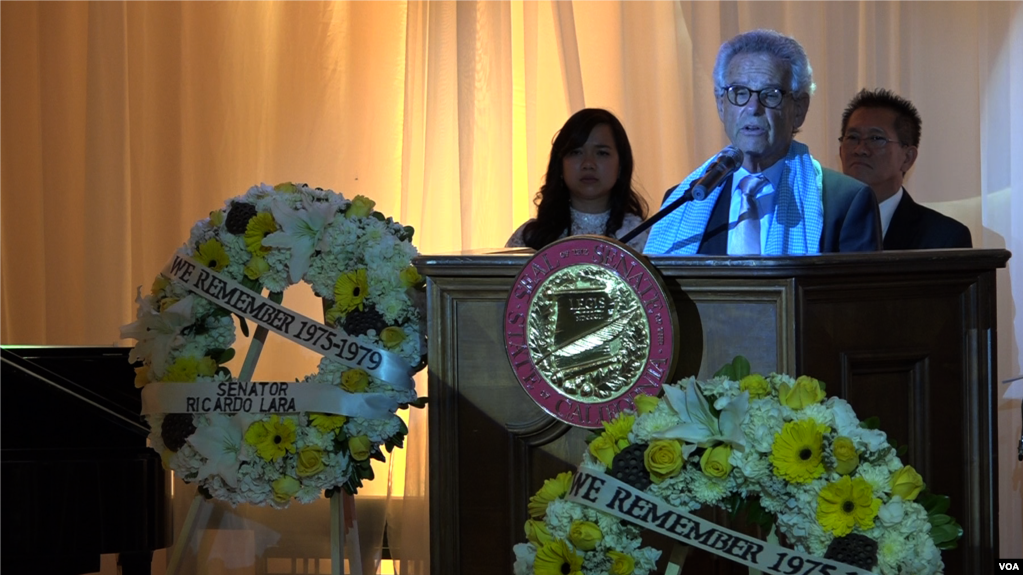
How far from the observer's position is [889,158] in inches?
145

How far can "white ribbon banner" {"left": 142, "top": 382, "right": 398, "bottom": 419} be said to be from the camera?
8.04 ft

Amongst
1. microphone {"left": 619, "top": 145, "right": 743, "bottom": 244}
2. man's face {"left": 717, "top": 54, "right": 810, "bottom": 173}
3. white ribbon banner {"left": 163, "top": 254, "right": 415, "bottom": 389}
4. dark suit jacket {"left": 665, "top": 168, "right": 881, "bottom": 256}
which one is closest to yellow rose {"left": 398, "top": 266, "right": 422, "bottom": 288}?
white ribbon banner {"left": 163, "top": 254, "right": 415, "bottom": 389}

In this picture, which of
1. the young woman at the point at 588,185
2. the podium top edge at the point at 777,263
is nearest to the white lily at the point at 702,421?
the podium top edge at the point at 777,263

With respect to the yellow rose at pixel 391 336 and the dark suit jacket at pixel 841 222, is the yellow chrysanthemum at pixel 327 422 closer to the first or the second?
the yellow rose at pixel 391 336

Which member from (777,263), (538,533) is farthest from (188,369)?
(777,263)

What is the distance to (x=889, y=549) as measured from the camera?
1671 mm

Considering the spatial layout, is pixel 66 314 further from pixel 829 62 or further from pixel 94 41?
pixel 829 62

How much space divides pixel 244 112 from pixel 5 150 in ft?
3.31

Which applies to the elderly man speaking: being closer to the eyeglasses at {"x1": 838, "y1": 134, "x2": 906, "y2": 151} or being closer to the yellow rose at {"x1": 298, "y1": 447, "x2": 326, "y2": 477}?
the yellow rose at {"x1": 298, "y1": 447, "x2": 326, "y2": 477}

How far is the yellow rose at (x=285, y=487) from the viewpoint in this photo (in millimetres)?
2441

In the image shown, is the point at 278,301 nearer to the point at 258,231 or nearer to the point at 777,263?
the point at 258,231

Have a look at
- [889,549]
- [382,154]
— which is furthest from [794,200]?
[382,154]

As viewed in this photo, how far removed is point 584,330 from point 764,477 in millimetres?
498

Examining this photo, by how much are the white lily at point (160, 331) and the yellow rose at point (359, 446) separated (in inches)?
17.1
